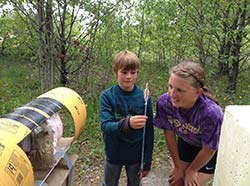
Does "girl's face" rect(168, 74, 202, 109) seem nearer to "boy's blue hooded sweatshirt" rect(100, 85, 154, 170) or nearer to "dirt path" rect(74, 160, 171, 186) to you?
"boy's blue hooded sweatshirt" rect(100, 85, 154, 170)

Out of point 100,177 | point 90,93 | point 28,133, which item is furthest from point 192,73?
point 90,93

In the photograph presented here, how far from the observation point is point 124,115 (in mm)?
2520

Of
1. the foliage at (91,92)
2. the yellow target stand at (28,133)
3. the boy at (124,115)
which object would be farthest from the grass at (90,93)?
the boy at (124,115)

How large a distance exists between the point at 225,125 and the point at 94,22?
3808 mm

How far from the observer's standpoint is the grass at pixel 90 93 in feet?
14.3

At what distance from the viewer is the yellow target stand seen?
6.12 ft

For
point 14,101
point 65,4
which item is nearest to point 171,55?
point 65,4

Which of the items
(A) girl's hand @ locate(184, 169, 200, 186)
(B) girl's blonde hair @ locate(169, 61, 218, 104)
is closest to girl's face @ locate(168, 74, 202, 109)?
(B) girl's blonde hair @ locate(169, 61, 218, 104)

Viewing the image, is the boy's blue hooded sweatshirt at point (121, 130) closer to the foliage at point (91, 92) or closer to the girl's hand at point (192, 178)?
the girl's hand at point (192, 178)

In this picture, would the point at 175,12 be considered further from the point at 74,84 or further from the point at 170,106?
the point at 170,106

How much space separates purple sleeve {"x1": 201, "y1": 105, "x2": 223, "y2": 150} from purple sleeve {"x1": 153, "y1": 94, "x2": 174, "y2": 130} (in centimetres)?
26

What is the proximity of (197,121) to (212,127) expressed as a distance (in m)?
0.10

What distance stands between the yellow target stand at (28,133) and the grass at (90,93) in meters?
1.07

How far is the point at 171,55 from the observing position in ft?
22.6
